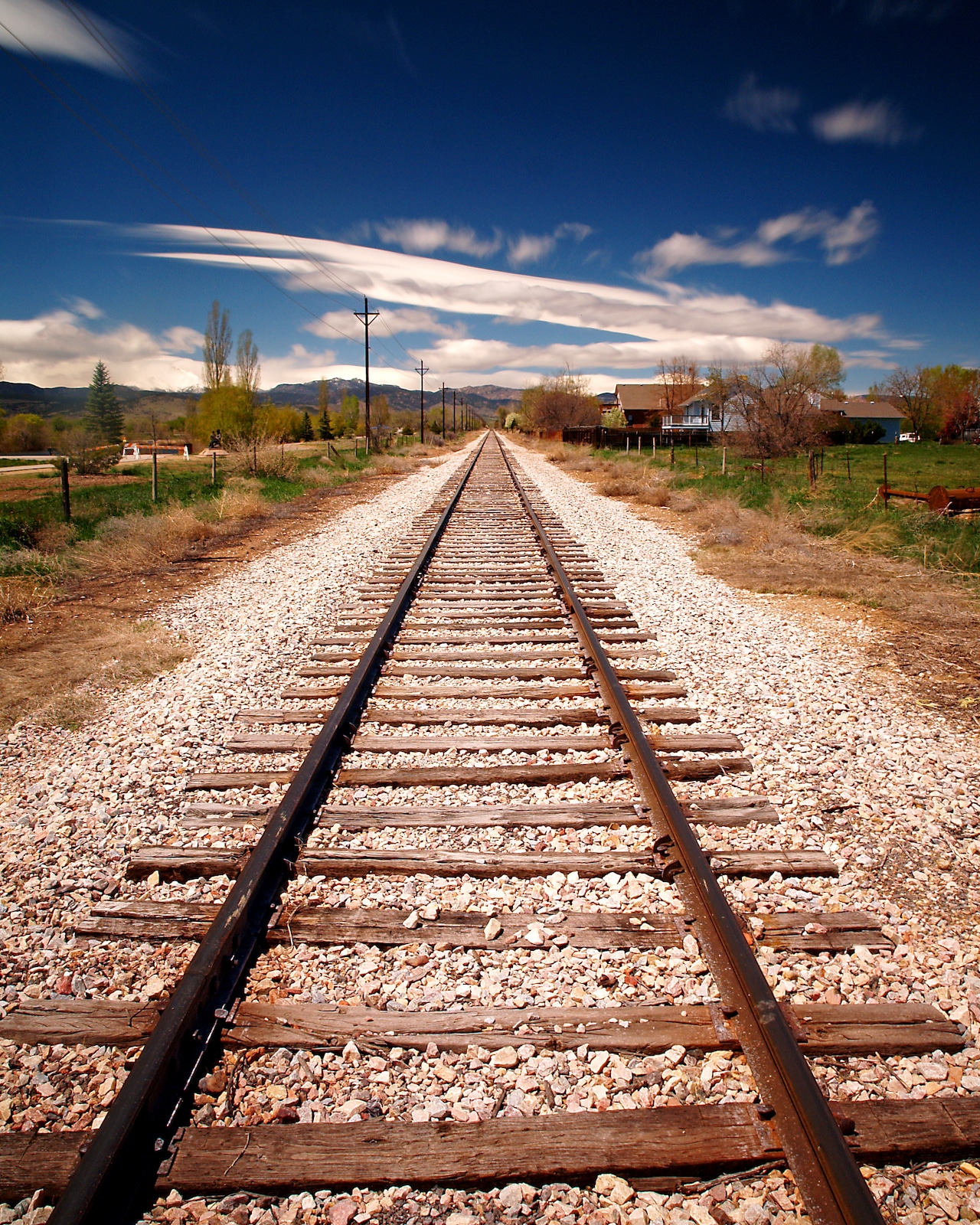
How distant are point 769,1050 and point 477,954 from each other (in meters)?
1.00

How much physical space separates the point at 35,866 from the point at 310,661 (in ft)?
8.83

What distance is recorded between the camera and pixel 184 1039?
203 cm

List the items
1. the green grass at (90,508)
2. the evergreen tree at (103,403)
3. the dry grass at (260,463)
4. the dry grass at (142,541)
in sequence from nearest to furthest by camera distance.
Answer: the dry grass at (142,541) < the green grass at (90,508) < the dry grass at (260,463) < the evergreen tree at (103,403)

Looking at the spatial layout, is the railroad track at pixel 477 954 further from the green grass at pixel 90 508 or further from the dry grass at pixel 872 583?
the green grass at pixel 90 508

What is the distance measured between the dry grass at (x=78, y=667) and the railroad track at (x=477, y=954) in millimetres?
1328

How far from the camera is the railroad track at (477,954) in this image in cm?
178

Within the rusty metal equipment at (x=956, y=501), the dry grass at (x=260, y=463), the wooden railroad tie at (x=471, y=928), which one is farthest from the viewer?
the dry grass at (x=260, y=463)

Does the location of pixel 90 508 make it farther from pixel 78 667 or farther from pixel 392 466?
pixel 392 466

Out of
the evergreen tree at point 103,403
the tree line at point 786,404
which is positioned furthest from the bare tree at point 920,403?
the evergreen tree at point 103,403

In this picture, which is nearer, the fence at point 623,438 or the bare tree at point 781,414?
the bare tree at point 781,414

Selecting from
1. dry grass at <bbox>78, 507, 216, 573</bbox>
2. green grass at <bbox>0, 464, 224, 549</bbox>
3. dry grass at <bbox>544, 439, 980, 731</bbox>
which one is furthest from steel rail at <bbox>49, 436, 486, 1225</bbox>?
green grass at <bbox>0, 464, 224, 549</bbox>

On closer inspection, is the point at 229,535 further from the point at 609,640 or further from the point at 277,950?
the point at 277,950

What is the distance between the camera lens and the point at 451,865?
2973 millimetres

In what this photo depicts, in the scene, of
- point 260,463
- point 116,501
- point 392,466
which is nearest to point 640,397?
point 392,466
